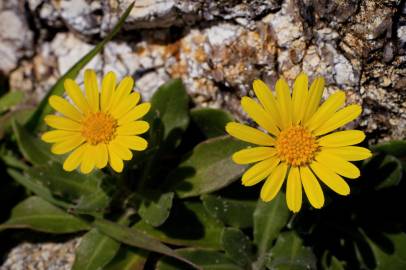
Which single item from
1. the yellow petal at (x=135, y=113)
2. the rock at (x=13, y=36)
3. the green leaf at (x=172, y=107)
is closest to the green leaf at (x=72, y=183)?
the yellow petal at (x=135, y=113)

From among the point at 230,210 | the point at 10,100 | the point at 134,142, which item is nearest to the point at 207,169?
the point at 230,210

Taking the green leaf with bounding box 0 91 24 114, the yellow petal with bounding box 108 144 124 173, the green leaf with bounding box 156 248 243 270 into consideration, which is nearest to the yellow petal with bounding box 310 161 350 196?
the green leaf with bounding box 156 248 243 270

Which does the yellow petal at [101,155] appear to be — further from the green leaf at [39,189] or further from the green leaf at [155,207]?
the green leaf at [39,189]

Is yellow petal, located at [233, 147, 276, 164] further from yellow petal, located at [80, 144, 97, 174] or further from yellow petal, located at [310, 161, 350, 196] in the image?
yellow petal, located at [80, 144, 97, 174]

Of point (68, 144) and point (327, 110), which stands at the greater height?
point (327, 110)

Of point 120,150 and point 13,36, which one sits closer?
point 120,150

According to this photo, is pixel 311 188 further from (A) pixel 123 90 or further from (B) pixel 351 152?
(A) pixel 123 90

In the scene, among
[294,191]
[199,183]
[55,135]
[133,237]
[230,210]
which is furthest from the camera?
[199,183]
